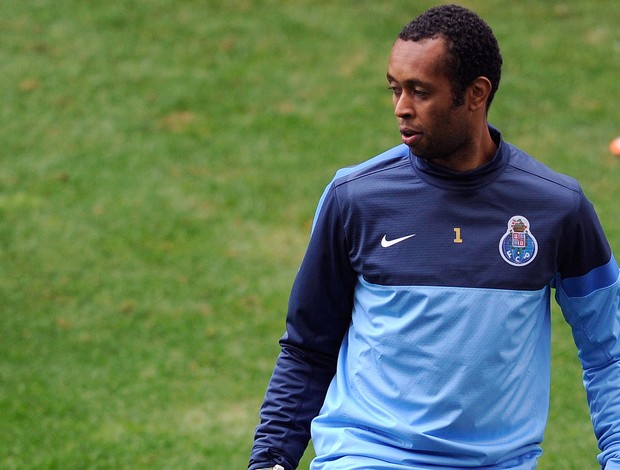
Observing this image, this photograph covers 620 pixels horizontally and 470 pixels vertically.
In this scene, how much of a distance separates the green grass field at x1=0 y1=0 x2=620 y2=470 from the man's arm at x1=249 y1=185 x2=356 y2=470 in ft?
10.6

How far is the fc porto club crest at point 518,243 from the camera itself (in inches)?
128

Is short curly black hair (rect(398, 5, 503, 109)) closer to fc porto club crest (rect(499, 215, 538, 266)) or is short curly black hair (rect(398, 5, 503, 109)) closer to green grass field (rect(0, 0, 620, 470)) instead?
fc porto club crest (rect(499, 215, 538, 266))

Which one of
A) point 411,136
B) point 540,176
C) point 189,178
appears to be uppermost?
point 411,136

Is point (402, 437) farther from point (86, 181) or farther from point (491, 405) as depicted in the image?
point (86, 181)

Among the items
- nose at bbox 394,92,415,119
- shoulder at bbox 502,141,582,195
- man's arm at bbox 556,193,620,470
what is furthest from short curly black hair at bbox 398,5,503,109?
man's arm at bbox 556,193,620,470

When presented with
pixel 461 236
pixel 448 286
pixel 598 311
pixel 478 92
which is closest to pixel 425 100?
pixel 478 92

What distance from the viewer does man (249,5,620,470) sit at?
320cm

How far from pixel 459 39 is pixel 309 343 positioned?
3.33ft

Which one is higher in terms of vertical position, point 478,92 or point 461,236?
point 478,92

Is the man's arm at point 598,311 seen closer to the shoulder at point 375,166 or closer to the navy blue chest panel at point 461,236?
the navy blue chest panel at point 461,236

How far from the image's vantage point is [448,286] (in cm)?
321

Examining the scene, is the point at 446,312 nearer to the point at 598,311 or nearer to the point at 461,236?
the point at 461,236

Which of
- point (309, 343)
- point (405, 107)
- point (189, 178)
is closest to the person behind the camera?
point (405, 107)

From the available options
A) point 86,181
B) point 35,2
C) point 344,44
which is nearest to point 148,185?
point 86,181
